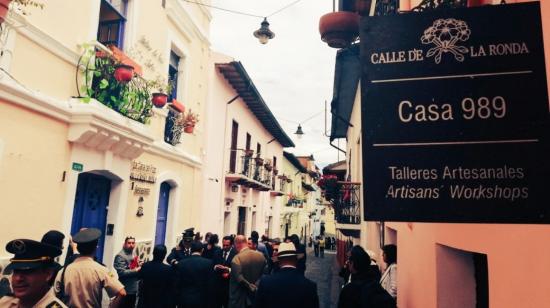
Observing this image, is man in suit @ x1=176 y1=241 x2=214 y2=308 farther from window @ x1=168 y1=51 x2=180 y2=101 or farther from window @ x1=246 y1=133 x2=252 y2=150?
window @ x1=246 y1=133 x2=252 y2=150

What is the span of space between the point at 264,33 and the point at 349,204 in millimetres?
5160

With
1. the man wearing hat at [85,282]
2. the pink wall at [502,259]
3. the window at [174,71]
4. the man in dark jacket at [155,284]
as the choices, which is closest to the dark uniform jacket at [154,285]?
the man in dark jacket at [155,284]

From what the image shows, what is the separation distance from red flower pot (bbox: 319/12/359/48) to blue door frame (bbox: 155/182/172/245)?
677cm

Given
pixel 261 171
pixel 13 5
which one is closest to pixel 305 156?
pixel 261 171

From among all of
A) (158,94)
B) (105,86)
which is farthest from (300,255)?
(105,86)

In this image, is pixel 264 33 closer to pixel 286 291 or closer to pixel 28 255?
pixel 286 291

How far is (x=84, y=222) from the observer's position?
22.5 feet

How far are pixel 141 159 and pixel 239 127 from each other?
337 inches

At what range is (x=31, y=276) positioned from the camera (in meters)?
2.49

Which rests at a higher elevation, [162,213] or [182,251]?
Answer: [162,213]

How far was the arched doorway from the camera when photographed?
6695mm

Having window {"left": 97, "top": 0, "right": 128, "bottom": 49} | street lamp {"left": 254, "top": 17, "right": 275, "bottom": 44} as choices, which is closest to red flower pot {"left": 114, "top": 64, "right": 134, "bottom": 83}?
window {"left": 97, "top": 0, "right": 128, "bottom": 49}

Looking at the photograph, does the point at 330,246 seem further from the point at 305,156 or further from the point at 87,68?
the point at 87,68

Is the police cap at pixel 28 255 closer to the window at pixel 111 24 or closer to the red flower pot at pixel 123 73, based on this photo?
the red flower pot at pixel 123 73
